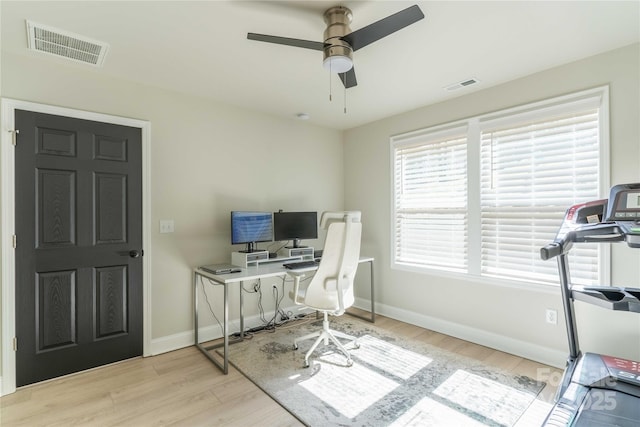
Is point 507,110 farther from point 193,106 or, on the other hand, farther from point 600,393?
point 193,106

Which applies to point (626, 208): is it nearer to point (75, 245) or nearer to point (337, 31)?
point (337, 31)

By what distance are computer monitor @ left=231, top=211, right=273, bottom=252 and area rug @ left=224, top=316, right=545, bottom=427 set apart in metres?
1.04

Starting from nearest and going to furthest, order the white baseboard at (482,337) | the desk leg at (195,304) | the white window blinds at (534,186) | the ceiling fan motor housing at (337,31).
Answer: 1. the ceiling fan motor housing at (337,31)
2. the white window blinds at (534,186)
3. the white baseboard at (482,337)
4. the desk leg at (195,304)

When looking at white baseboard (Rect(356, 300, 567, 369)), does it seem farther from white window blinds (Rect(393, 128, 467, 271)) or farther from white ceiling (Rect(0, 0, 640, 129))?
white ceiling (Rect(0, 0, 640, 129))

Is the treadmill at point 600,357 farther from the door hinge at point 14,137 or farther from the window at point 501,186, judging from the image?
the door hinge at point 14,137

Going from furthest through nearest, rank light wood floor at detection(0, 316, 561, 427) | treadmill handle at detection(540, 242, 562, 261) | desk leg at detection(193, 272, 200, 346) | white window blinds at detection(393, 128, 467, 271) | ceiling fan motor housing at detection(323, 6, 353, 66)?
white window blinds at detection(393, 128, 467, 271) → desk leg at detection(193, 272, 200, 346) → light wood floor at detection(0, 316, 561, 427) → ceiling fan motor housing at detection(323, 6, 353, 66) → treadmill handle at detection(540, 242, 562, 261)

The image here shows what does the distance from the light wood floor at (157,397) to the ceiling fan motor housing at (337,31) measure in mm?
2311

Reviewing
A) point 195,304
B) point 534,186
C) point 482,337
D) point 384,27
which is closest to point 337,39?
point 384,27

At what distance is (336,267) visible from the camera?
104 inches

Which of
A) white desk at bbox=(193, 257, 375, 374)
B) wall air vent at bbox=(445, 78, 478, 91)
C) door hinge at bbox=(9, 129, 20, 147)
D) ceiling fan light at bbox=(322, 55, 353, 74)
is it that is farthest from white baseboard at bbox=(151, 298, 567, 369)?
ceiling fan light at bbox=(322, 55, 353, 74)

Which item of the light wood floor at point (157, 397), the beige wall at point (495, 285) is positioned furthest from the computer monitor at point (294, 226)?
the light wood floor at point (157, 397)

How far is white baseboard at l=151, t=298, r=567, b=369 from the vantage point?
2652mm

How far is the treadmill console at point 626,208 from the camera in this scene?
1.56 meters

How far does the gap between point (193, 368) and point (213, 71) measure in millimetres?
2547
